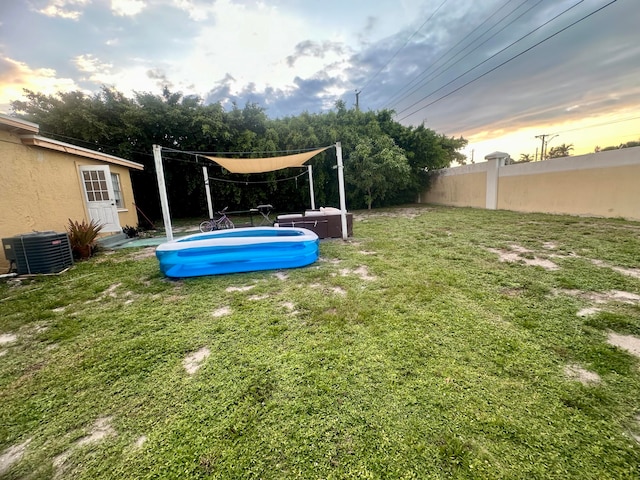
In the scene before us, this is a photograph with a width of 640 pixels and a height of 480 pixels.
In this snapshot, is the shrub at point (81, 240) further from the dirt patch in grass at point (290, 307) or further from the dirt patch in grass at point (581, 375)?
the dirt patch in grass at point (581, 375)

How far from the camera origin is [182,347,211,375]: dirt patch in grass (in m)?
2.04

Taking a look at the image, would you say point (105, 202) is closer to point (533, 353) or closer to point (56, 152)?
point (56, 152)

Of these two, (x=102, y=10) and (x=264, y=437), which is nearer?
(x=264, y=437)

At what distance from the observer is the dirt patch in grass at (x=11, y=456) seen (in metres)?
1.34

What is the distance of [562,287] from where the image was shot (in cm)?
325

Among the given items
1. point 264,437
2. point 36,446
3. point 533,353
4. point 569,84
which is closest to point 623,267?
point 533,353

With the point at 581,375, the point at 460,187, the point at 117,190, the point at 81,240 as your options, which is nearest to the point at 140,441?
the point at 581,375

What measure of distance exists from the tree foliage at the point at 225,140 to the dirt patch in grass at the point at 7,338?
831 cm

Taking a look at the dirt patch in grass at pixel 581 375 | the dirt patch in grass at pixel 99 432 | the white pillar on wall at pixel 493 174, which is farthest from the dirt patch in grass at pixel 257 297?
A: the white pillar on wall at pixel 493 174

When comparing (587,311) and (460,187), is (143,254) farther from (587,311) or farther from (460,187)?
(460,187)

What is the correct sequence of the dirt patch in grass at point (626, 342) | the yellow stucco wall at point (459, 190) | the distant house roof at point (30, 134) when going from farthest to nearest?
the yellow stucco wall at point (459, 190) < the distant house roof at point (30, 134) < the dirt patch in grass at point (626, 342)

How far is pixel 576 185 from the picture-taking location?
8.19 metres

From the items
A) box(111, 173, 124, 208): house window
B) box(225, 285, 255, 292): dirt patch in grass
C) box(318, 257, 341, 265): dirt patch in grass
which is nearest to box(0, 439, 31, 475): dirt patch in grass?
box(225, 285, 255, 292): dirt patch in grass

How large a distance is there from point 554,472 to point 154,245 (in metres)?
8.24
